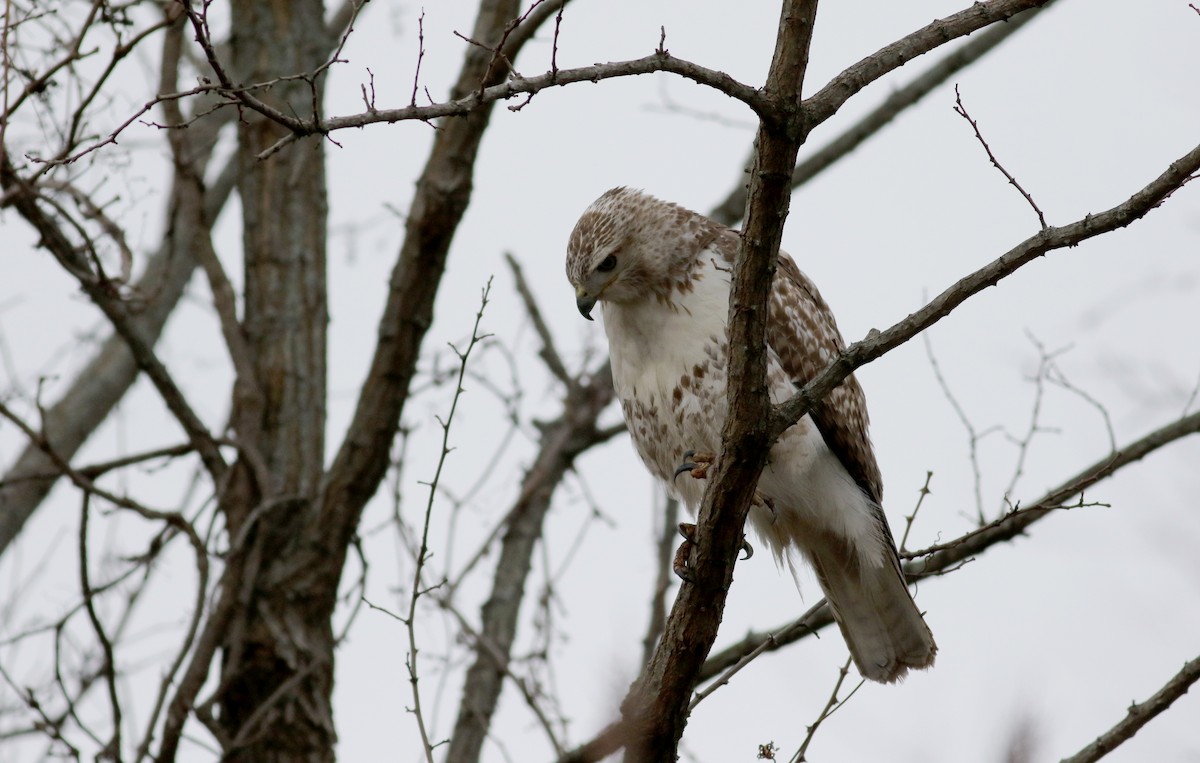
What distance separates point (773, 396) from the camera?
4609mm

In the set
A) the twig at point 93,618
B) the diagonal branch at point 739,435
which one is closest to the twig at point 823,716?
the diagonal branch at point 739,435

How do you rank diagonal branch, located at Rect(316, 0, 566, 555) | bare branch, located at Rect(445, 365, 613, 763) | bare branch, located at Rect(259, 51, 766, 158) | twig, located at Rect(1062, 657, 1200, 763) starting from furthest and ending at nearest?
bare branch, located at Rect(445, 365, 613, 763) < diagonal branch, located at Rect(316, 0, 566, 555) < twig, located at Rect(1062, 657, 1200, 763) < bare branch, located at Rect(259, 51, 766, 158)

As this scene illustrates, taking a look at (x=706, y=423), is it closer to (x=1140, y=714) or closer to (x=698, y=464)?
(x=698, y=464)

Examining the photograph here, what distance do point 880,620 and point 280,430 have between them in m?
Result: 2.56

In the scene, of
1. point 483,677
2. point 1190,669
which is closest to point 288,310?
point 483,677

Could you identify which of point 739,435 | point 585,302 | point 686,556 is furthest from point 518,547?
point 739,435

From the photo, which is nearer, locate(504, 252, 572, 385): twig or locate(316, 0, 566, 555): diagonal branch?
locate(316, 0, 566, 555): diagonal branch

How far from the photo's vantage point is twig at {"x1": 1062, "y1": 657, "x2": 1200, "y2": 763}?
3.59m

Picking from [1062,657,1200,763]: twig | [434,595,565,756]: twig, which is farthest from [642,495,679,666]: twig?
[1062,657,1200,763]: twig

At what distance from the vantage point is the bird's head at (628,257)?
4879mm

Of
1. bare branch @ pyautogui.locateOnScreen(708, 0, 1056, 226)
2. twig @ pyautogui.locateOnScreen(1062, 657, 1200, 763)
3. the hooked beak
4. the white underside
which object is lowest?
twig @ pyautogui.locateOnScreen(1062, 657, 1200, 763)

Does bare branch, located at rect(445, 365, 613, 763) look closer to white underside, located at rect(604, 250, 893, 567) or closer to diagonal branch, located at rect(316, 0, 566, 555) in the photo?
diagonal branch, located at rect(316, 0, 566, 555)

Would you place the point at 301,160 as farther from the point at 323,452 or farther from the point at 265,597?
the point at 265,597

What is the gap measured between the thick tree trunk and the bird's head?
4.26 feet
